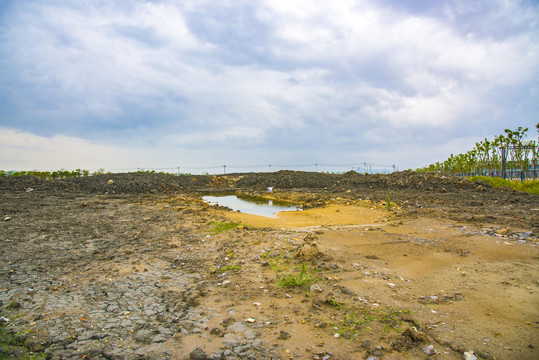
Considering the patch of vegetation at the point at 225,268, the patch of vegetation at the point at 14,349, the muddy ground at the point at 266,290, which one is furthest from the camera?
the patch of vegetation at the point at 225,268

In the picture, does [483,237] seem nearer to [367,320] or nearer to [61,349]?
[367,320]

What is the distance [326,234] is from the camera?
674cm

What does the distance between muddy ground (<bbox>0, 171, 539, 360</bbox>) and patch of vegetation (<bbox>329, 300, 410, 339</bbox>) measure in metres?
0.02

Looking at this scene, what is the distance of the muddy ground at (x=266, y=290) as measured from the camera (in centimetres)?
271

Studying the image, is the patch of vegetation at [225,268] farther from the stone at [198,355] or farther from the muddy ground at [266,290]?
the stone at [198,355]

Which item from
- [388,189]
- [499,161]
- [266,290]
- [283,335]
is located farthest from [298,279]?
[499,161]

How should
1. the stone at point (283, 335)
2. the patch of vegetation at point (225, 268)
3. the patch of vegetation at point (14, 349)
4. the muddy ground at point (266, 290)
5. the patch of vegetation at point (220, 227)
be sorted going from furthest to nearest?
1. the patch of vegetation at point (220, 227)
2. the patch of vegetation at point (225, 268)
3. the stone at point (283, 335)
4. the muddy ground at point (266, 290)
5. the patch of vegetation at point (14, 349)

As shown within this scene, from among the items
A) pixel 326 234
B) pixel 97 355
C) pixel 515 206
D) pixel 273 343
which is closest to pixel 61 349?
pixel 97 355

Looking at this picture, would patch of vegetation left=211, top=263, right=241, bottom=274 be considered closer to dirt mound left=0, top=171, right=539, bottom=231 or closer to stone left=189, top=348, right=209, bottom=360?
stone left=189, top=348, right=209, bottom=360

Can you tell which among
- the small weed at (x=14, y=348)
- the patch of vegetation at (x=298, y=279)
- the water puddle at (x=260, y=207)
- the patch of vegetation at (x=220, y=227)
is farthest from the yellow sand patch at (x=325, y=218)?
the small weed at (x=14, y=348)

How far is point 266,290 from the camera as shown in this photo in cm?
388

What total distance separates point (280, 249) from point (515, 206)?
990cm

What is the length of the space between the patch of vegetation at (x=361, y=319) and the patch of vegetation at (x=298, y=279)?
0.60 metres

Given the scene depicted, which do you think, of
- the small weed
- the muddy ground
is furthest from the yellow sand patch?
the small weed
